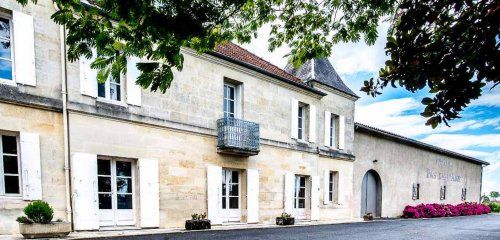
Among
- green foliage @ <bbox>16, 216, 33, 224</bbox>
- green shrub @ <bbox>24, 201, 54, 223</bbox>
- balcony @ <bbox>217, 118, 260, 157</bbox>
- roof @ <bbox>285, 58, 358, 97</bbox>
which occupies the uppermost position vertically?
roof @ <bbox>285, 58, 358, 97</bbox>

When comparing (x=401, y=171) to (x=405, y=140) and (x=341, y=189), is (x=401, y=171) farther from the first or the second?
(x=341, y=189)

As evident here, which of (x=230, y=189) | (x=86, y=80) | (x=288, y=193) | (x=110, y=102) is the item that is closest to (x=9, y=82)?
(x=86, y=80)

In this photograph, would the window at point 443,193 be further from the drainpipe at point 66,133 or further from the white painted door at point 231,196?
the drainpipe at point 66,133

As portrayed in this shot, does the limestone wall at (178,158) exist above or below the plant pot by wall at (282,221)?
above

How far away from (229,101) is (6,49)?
6.08m

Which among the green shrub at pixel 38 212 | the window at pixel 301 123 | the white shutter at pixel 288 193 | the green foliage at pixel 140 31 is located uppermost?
the window at pixel 301 123

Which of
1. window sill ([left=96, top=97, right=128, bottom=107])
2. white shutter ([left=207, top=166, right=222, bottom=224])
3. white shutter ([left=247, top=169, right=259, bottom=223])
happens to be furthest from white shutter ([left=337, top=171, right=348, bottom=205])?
window sill ([left=96, top=97, right=128, bottom=107])

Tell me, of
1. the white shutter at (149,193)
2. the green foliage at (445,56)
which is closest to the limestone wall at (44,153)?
the white shutter at (149,193)

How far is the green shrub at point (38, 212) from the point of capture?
5.82 metres

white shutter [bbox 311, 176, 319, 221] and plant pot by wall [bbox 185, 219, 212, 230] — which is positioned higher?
white shutter [bbox 311, 176, 319, 221]

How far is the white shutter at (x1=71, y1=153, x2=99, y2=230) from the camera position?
275 inches

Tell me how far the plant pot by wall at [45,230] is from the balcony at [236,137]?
4654mm

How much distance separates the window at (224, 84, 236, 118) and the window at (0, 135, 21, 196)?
5.72 metres

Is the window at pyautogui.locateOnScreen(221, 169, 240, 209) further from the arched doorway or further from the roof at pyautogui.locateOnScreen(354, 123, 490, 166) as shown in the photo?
the arched doorway
